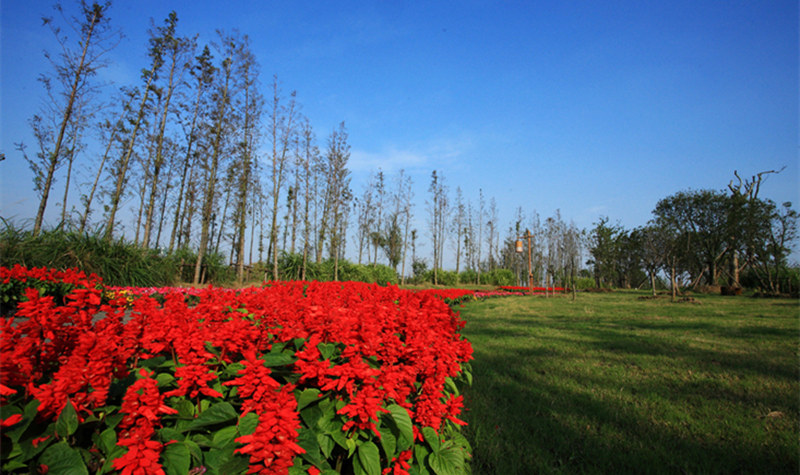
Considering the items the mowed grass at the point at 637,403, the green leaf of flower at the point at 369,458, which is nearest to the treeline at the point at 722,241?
the mowed grass at the point at 637,403

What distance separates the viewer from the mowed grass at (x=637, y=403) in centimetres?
236

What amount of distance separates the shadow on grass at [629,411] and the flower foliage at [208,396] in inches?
42.1

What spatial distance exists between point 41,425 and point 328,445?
0.92m

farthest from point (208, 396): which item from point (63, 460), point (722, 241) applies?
point (722, 241)

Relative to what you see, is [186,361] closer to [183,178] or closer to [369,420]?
[369,420]

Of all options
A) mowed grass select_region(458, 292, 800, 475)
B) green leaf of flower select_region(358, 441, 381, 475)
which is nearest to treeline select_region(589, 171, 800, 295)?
mowed grass select_region(458, 292, 800, 475)

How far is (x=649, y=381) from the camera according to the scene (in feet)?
12.2

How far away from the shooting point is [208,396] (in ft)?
4.87

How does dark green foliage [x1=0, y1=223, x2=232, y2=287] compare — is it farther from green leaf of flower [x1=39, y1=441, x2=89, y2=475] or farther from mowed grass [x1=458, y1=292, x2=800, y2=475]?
mowed grass [x1=458, y1=292, x2=800, y2=475]

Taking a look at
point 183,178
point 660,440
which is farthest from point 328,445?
point 183,178

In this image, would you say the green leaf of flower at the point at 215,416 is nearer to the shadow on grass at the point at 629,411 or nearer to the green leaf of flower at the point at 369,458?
the green leaf of flower at the point at 369,458

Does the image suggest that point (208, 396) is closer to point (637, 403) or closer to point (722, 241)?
point (637, 403)

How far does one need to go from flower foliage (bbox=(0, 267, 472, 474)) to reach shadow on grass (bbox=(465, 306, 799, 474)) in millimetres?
1070

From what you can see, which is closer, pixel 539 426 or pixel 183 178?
pixel 539 426
